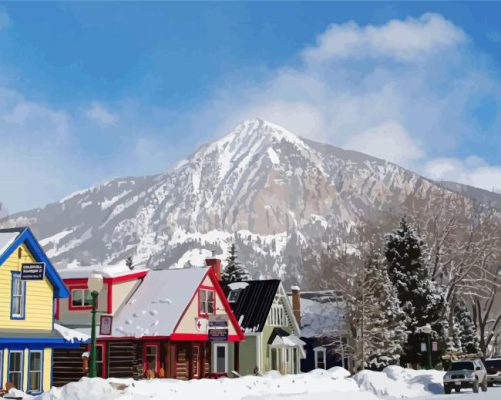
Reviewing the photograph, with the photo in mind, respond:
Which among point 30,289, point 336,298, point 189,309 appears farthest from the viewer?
point 336,298

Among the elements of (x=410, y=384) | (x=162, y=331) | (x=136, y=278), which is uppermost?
(x=136, y=278)

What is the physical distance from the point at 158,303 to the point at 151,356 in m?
3.13

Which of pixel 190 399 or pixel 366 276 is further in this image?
pixel 366 276

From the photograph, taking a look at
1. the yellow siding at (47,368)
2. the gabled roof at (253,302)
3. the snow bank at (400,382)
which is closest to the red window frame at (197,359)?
the gabled roof at (253,302)

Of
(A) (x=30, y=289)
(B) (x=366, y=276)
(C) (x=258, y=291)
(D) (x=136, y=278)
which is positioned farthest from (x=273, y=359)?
(A) (x=30, y=289)

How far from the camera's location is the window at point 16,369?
117ft

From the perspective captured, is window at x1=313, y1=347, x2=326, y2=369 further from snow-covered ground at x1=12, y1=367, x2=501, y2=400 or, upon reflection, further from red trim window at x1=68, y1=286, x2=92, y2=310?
red trim window at x1=68, y1=286, x2=92, y2=310

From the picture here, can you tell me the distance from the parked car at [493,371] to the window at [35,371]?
96.1ft

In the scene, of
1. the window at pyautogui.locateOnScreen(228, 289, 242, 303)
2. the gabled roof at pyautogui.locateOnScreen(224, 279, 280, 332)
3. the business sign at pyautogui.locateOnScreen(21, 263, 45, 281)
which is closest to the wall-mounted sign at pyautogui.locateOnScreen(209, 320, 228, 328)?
the business sign at pyautogui.locateOnScreen(21, 263, 45, 281)

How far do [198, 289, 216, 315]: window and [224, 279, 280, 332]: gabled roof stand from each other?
11.2 meters

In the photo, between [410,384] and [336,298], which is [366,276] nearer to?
[336,298]

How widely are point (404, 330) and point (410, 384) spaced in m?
19.0

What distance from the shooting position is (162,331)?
47.1 m

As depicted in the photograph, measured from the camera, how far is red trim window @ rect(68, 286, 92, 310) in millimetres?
48875
